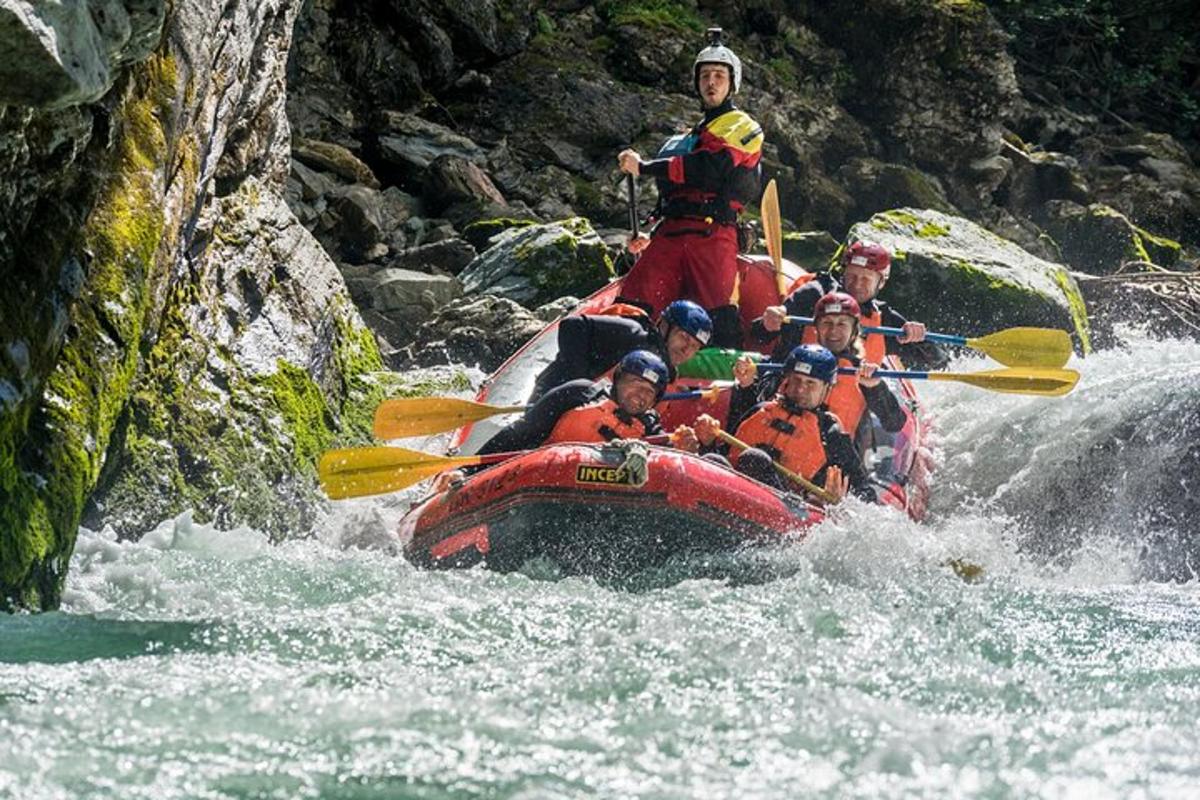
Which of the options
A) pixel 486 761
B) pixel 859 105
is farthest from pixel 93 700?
pixel 859 105

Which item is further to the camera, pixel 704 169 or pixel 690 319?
pixel 704 169

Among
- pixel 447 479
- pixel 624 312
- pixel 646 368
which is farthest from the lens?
pixel 624 312

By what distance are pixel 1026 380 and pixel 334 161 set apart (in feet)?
25.6

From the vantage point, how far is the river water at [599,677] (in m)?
3.73

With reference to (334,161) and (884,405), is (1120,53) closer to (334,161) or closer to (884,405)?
(334,161)

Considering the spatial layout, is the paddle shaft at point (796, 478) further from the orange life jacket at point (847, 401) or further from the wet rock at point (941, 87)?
the wet rock at point (941, 87)

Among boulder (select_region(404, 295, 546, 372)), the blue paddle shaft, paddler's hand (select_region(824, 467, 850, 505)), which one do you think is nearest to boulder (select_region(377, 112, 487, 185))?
boulder (select_region(404, 295, 546, 372))

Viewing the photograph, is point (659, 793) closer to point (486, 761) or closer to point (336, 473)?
point (486, 761)

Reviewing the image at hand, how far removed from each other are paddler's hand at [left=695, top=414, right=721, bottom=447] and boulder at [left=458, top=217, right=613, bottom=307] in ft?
16.0

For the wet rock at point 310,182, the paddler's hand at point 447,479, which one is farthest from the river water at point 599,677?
the wet rock at point 310,182

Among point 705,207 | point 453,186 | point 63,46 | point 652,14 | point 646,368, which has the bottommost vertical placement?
point 646,368

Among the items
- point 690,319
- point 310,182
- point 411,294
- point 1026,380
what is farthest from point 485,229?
point 1026,380

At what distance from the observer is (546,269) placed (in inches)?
457

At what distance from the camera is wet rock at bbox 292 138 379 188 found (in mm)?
13680
